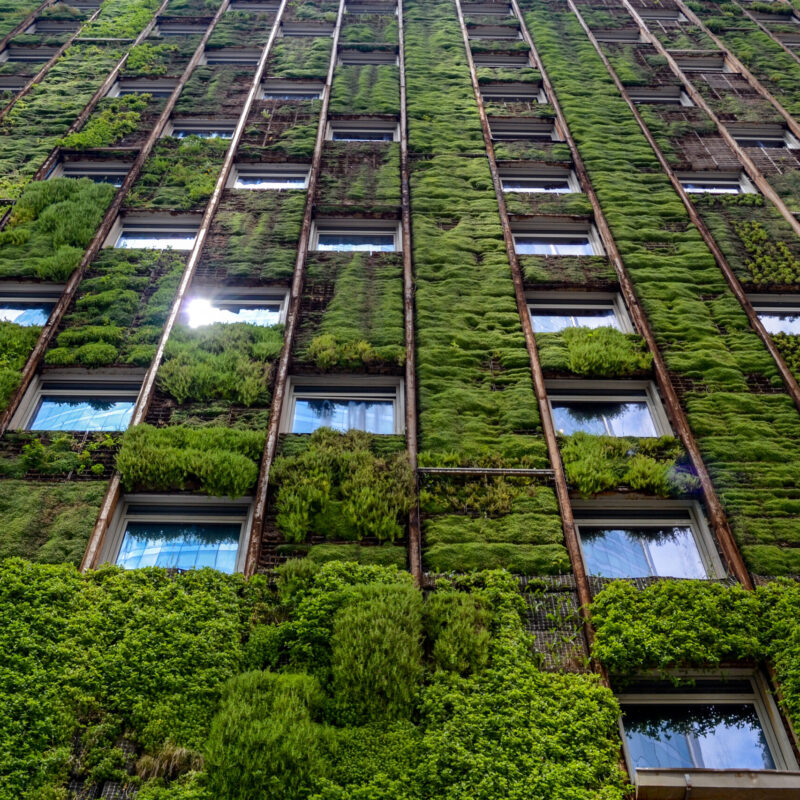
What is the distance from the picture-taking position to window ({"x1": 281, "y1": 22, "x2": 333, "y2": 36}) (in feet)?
102

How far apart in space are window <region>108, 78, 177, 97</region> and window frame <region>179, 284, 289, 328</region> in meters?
13.6

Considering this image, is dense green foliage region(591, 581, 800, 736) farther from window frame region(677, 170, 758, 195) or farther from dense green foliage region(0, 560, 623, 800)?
window frame region(677, 170, 758, 195)

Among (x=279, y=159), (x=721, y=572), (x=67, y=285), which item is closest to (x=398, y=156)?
(x=279, y=159)

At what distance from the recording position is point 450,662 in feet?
34.5

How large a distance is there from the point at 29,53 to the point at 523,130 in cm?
2205

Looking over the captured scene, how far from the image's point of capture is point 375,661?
10.1m

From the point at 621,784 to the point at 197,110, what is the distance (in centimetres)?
2467

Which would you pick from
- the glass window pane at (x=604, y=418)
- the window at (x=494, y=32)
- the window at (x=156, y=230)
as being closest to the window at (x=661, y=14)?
the window at (x=494, y=32)

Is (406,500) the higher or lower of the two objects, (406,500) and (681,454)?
the lower

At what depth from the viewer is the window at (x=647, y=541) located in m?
12.8

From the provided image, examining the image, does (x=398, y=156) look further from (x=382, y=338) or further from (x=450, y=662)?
(x=450, y=662)

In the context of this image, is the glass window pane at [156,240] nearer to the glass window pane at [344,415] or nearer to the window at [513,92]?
the glass window pane at [344,415]

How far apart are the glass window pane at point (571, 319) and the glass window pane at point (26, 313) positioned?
12883 millimetres

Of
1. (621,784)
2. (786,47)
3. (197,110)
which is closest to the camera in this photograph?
(621,784)
